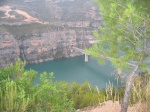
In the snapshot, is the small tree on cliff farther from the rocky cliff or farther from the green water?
the rocky cliff

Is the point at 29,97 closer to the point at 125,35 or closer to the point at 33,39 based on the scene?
the point at 125,35

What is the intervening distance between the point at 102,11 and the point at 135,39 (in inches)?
45.6

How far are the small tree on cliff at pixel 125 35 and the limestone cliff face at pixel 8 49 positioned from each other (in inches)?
1608

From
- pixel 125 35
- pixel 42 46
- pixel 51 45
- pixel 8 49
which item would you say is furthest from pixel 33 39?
pixel 125 35

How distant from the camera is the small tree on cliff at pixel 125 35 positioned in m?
6.91

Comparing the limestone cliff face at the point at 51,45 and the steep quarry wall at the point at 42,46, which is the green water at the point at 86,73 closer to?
the limestone cliff face at the point at 51,45

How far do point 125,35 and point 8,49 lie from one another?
44076mm

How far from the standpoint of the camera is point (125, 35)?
7473 mm

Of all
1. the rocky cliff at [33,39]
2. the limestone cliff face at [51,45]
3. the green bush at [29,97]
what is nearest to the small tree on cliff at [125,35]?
the green bush at [29,97]

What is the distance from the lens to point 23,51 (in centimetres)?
5297

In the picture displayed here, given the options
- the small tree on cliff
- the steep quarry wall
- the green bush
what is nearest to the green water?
the steep quarry wall

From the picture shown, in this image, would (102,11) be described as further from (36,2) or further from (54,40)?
(36,2)

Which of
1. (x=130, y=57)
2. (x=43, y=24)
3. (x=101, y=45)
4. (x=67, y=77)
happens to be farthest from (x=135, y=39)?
(x=43, y=24)

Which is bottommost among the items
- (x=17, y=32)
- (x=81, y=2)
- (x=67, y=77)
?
(x=67, y=77)
